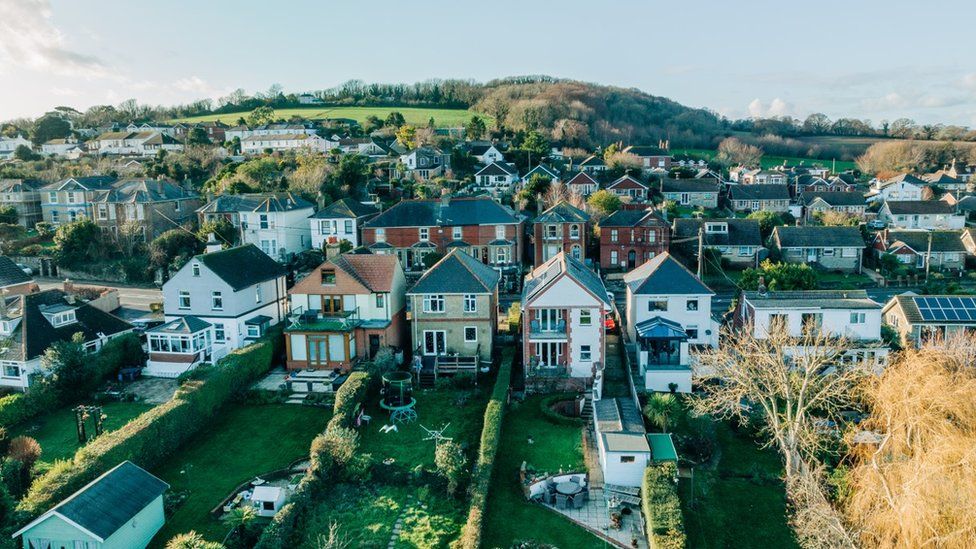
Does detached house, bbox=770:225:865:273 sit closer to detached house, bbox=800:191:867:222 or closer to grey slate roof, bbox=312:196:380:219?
detached house, bbox=800:191:867:222

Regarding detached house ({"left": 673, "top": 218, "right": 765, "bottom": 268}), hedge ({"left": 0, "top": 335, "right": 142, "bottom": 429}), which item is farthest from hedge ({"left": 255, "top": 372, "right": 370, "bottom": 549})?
detached house ({"left": 673, "top": 218, "right": 765, "bottom": 268})

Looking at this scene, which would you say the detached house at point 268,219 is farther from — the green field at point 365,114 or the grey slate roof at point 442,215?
the green field at point 365,114

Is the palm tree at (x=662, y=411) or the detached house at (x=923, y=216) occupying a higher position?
the detached house at (x=923, y=216)

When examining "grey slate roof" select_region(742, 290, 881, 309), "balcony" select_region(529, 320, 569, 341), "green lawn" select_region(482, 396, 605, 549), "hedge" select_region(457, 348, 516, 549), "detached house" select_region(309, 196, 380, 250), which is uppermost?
"detached house" select_region(309, 196, 380, 250)

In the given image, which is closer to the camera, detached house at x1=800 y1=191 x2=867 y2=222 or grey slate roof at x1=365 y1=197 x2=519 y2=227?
grey slate roof at x1=365 y1=197 x2=519 y2=227

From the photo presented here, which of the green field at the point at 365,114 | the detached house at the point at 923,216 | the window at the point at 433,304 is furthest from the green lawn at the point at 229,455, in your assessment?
the green field at the point at 365,114

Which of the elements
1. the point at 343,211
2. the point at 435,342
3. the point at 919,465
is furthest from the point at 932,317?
the point at 343,211
